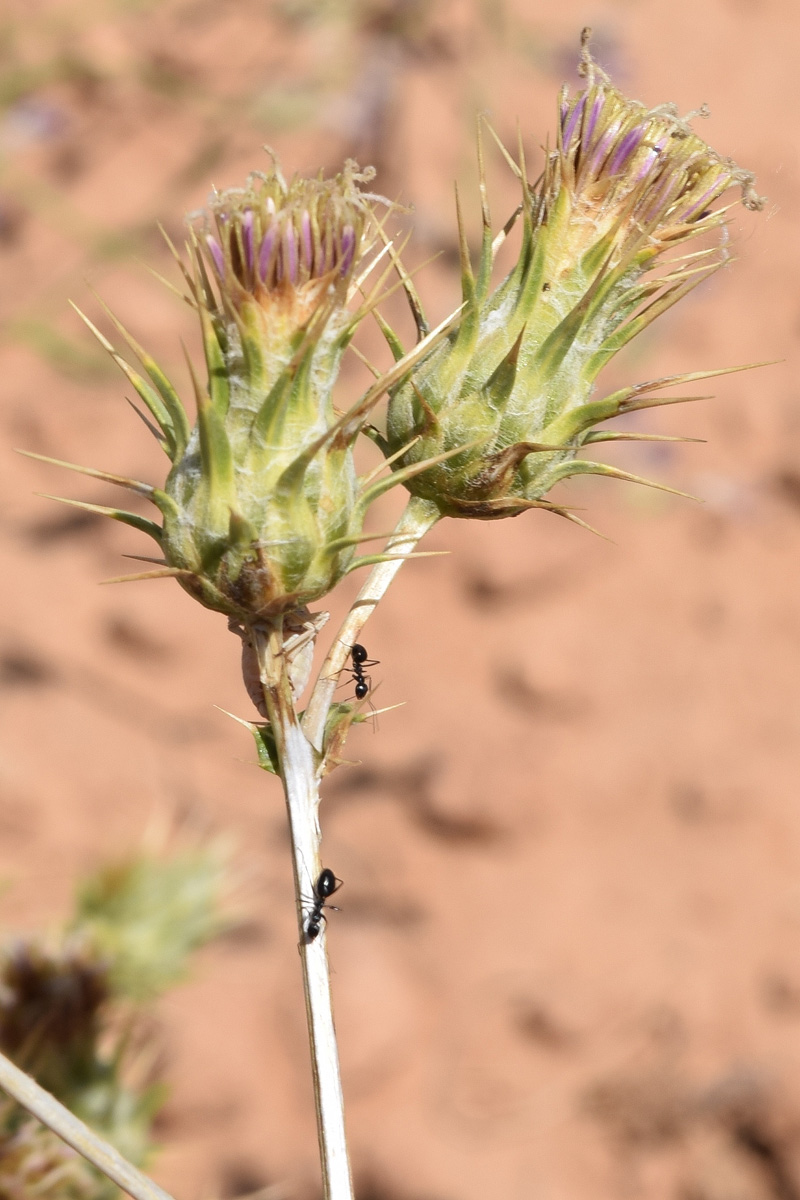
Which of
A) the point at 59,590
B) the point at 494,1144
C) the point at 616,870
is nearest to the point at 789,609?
the point at 616,870

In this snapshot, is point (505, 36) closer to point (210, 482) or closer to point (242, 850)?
point (242, 850)

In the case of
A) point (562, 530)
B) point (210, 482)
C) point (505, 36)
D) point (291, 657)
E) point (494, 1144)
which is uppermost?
point (505, 36)

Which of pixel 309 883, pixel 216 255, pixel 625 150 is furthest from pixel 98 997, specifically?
pixel 625 150

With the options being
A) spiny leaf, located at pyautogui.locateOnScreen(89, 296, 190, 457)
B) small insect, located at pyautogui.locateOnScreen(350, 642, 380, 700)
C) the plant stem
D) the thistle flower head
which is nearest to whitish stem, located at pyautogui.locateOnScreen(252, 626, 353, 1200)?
the plant stem

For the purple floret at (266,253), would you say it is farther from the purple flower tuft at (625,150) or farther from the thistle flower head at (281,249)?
the purple flower tuft at (625,150)

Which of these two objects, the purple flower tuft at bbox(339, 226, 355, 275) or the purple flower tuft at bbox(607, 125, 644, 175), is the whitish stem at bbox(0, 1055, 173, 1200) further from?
the purple flower tuft at bbox(607, 125, 644, 175)
